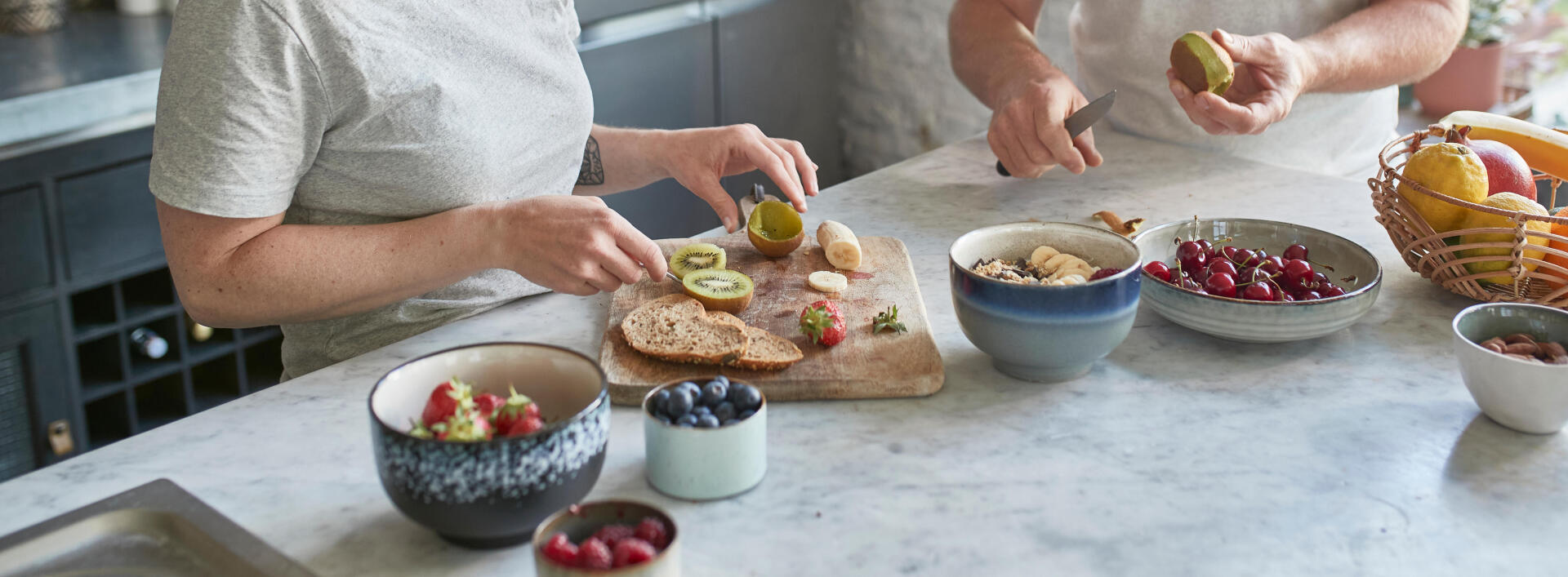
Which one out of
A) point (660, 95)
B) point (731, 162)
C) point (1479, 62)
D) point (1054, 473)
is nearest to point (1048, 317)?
point (1054, 473)

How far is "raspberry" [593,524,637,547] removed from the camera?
76 centimetres

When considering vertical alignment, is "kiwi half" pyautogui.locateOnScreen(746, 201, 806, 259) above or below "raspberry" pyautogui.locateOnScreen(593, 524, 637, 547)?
below

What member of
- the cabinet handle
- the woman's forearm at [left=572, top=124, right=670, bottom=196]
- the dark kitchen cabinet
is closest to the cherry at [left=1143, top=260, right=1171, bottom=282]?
the woman's forearm at [left=572, top=124, right=670, bottom=196]

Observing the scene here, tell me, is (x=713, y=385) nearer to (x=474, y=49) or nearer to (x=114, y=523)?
(x=114, y=523)

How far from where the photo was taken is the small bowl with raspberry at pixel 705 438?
906 mm

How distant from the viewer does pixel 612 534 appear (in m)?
0.76

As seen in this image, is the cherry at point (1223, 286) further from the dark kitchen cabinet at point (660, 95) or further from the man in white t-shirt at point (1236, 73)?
the dark kitchen cabinet at point (660, 95)

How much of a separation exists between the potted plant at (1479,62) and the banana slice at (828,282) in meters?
2.24

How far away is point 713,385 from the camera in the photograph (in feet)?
3.09

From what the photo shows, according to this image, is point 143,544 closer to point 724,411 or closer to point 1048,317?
point 724,411

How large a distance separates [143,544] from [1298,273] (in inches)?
44.4

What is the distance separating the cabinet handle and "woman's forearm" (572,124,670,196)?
4.11ft

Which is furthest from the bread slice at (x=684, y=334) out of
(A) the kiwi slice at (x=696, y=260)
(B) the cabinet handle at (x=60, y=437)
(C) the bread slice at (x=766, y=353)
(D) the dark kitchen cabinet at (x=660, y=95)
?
(D) the dark kitchen cabinet at (x=660, y=95)

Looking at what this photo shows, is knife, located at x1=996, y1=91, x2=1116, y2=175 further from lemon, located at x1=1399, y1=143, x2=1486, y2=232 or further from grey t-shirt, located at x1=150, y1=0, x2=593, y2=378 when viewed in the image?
grey t-shirt, located at x1=150, y1=0, x2=593, y2=378
